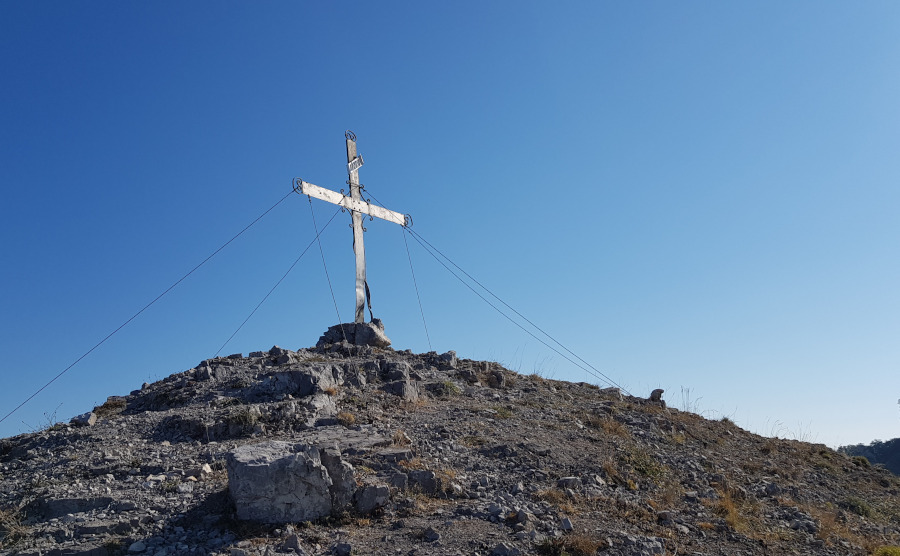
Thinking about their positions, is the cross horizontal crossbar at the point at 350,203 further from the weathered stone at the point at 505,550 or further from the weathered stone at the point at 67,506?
the weathered stone at the point at 505,550

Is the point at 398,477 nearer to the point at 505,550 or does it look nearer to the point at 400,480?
the point at 400,480

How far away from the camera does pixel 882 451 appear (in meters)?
41.2

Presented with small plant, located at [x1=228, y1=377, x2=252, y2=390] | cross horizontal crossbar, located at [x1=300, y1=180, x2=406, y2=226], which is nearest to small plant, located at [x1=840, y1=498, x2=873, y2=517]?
small plant, located at [x1=228, y1=377, x2=252, y2=390]

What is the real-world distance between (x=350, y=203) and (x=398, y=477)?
1169 centimetres

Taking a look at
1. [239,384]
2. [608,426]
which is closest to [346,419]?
[239,384]

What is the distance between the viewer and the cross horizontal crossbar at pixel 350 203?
672 inches

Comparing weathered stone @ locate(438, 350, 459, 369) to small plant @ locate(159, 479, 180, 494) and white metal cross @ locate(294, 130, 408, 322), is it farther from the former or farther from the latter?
small plant @ locate(159, 479, 180, 494)

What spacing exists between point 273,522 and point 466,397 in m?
8.38

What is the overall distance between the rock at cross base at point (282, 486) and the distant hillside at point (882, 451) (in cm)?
4135

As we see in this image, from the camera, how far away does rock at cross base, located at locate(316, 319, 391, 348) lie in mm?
18641

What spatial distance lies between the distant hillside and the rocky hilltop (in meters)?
28.3

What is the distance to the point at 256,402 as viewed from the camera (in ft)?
42.3

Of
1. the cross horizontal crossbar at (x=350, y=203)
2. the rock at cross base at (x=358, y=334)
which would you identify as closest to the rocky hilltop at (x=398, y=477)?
the rock at cross base at (x=358, y=334)

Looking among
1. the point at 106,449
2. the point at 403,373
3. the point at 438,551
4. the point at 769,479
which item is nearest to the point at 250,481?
the point at 438,551
